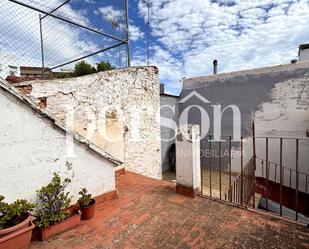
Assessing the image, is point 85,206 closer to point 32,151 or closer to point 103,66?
point 32,151

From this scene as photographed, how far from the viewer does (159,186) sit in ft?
14.1

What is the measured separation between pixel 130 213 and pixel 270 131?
7385 millimetres

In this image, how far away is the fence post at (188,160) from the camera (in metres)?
3.56

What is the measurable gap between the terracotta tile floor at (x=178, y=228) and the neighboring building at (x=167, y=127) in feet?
21.5

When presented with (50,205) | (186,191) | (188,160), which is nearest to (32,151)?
(50,205)

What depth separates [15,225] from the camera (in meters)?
2.15

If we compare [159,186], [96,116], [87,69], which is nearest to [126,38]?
[96,116]

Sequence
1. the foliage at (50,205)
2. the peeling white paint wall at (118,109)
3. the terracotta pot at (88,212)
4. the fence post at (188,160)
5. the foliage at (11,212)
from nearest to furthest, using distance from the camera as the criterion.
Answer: the foliage at (11,212) < the foliage at (50,205) < the terracotta pot at (88,212) < the fence post at (188,160) < the peeling white paint wall at (118,109)

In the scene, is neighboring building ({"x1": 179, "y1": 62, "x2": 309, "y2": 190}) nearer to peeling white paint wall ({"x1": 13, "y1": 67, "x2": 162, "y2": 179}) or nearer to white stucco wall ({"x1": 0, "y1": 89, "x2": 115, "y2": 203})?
peeling white paint wall ({"x1": 13, "y1": 67, "x2": 162, "y2": 179})

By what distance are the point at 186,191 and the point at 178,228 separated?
1035 mm

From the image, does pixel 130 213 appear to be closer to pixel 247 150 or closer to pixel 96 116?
pixel 96 116

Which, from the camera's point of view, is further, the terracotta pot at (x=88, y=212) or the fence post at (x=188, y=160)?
the fence post at (x=188, y=160)

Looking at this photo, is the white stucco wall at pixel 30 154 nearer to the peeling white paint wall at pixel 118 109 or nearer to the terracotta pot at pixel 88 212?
the terracotta pot at pixel 88 212

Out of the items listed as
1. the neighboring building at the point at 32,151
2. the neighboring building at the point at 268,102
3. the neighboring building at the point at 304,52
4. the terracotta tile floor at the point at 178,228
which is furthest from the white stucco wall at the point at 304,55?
the neighboring building at the point at 32,151
